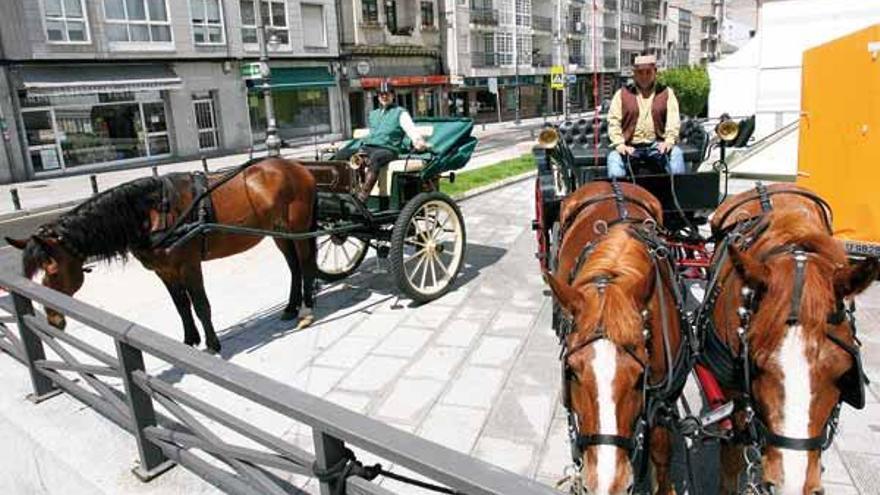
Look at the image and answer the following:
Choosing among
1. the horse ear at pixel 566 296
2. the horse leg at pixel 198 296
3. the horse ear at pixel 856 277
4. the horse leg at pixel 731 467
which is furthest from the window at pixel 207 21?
the horse ear at pixel 856 277

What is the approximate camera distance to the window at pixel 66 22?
2170 centimetres

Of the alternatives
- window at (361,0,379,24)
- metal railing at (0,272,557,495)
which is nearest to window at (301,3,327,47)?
window at (361,0,379,24)

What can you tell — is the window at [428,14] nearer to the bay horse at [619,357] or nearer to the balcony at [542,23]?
the balcony at [542,23]

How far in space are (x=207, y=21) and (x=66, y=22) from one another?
5.77 m

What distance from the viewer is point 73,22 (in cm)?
2230

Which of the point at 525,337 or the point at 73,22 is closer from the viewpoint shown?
the point at 525,337

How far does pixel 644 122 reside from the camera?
567 centimetres

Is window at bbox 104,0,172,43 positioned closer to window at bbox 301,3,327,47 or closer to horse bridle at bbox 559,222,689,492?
window at bbox 301,3,327,47

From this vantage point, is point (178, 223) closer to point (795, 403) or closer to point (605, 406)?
point (605, 406)

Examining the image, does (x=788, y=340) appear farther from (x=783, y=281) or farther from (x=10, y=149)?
(x=10, y=149)

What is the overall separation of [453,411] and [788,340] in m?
2.66

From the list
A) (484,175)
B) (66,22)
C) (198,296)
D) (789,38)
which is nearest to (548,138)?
(198,296)

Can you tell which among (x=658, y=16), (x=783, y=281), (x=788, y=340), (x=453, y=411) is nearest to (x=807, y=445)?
(x=788, y=340)

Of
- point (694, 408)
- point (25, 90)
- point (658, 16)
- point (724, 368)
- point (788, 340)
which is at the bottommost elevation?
point (694, 408)
